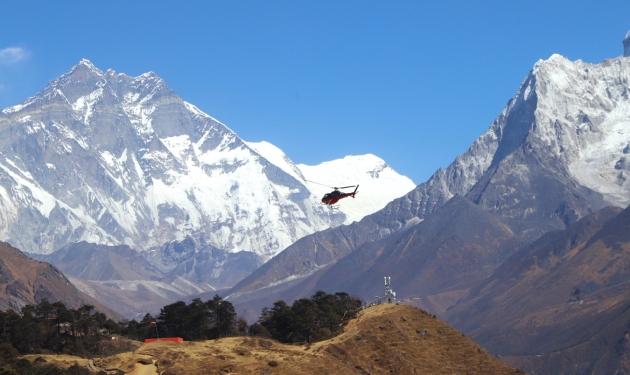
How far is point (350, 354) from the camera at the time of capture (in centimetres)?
11769

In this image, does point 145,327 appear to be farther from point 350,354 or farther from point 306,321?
point 350,354

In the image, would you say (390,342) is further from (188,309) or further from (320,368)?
(188,309)

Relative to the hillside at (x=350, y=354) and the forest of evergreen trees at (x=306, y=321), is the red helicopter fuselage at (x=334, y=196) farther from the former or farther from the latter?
the hillside at (x=350, y=354)

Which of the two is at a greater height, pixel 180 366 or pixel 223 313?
pixel 223 313

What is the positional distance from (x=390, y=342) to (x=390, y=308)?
511 inches

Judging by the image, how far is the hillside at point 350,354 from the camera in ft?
354

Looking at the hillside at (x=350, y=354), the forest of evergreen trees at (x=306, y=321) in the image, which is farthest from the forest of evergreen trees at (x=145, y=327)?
the hillside at (x=350, y=354)

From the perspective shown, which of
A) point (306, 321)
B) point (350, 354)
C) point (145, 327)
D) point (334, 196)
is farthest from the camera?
point (334, 196)

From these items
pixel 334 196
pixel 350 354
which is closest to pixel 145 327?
pixel 334 196

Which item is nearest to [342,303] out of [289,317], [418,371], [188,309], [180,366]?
[289,317]

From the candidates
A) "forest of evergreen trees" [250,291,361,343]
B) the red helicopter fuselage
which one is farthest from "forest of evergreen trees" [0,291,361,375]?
the red helicopter fuselage

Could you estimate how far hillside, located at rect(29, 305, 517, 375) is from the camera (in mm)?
107938

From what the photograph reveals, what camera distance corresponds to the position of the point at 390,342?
→ 12306 centimetres

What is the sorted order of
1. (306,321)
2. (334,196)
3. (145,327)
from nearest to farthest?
(306,321)
(145,327)
(334,196)
